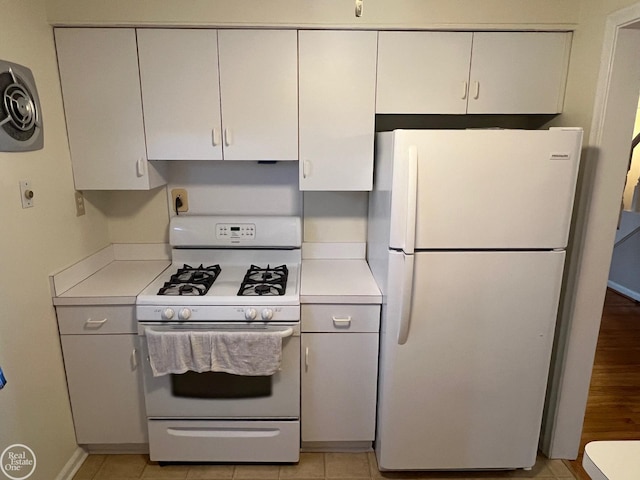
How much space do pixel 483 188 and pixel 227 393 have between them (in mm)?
1463

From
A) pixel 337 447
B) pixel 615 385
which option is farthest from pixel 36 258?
pixel 615 385

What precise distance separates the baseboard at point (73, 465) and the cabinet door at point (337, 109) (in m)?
1.75

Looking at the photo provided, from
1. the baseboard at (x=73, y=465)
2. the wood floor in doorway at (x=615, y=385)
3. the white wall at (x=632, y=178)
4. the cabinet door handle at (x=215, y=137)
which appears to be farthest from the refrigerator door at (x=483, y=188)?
the white wall at (x=632, y=178)

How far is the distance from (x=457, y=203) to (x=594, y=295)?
0.85 m

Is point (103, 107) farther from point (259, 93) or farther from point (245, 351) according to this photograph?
point (245, 351)

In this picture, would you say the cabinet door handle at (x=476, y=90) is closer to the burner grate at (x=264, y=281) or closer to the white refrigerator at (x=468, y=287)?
the white refrigerator at (x=468, y=287)

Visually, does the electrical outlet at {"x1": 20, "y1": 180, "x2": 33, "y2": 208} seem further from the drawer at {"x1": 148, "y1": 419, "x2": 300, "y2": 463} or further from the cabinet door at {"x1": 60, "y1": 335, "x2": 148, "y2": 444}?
the drawer at {"x1": 148, "y1": 419, "x2": 300, "y2": 463}

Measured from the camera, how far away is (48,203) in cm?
177

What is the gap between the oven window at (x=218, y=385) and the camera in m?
1.84

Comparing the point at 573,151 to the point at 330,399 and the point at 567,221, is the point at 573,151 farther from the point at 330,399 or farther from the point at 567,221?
the point at 330,399

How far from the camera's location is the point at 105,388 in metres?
1.91

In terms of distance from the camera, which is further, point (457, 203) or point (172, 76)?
point (172, 76)

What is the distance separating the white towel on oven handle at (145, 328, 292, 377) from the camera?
1728mm

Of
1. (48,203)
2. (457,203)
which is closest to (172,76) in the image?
(48,203)
